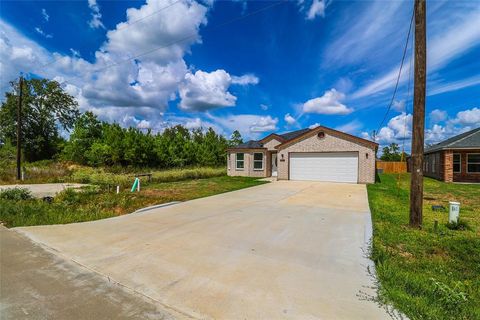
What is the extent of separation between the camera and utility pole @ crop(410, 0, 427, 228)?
18.6ft

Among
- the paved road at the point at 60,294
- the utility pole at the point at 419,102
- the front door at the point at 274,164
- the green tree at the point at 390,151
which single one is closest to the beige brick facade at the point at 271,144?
the front door at the point at 274,164

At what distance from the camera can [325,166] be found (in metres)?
17.0

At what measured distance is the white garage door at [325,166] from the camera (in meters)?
16.2

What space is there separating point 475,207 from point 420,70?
19.4 feet

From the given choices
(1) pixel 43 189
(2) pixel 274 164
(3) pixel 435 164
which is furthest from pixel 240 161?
(3) pixel 435 164

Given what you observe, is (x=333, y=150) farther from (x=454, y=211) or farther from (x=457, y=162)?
(x=454, y=211)

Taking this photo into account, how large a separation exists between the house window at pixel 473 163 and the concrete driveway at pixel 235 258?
15379 millimetres

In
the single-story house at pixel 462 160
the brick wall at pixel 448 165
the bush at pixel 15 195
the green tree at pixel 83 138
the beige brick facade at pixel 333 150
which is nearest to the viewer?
the bush at pixel 15 195

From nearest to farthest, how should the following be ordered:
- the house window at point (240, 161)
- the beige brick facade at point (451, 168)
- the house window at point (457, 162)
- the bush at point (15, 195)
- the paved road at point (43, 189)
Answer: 1. the bush at point (15, 195)
2. the paved road at point (43, 189)
3. the beige brick facade at point (451, 168)
4. the house window at point (457, 162)
5. the house window at point (240, 161)

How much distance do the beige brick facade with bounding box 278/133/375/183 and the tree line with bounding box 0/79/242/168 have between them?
14.6m

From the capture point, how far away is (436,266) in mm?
3797

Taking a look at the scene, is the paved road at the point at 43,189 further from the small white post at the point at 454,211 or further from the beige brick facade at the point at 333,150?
the small white post at the point at 454,211

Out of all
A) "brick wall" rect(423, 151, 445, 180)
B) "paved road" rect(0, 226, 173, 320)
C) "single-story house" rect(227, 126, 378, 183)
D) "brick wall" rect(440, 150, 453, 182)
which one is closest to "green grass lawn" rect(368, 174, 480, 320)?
"paved road" rect(0, 226, 173, 320)

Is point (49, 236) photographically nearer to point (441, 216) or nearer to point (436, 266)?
point (436, 266)
